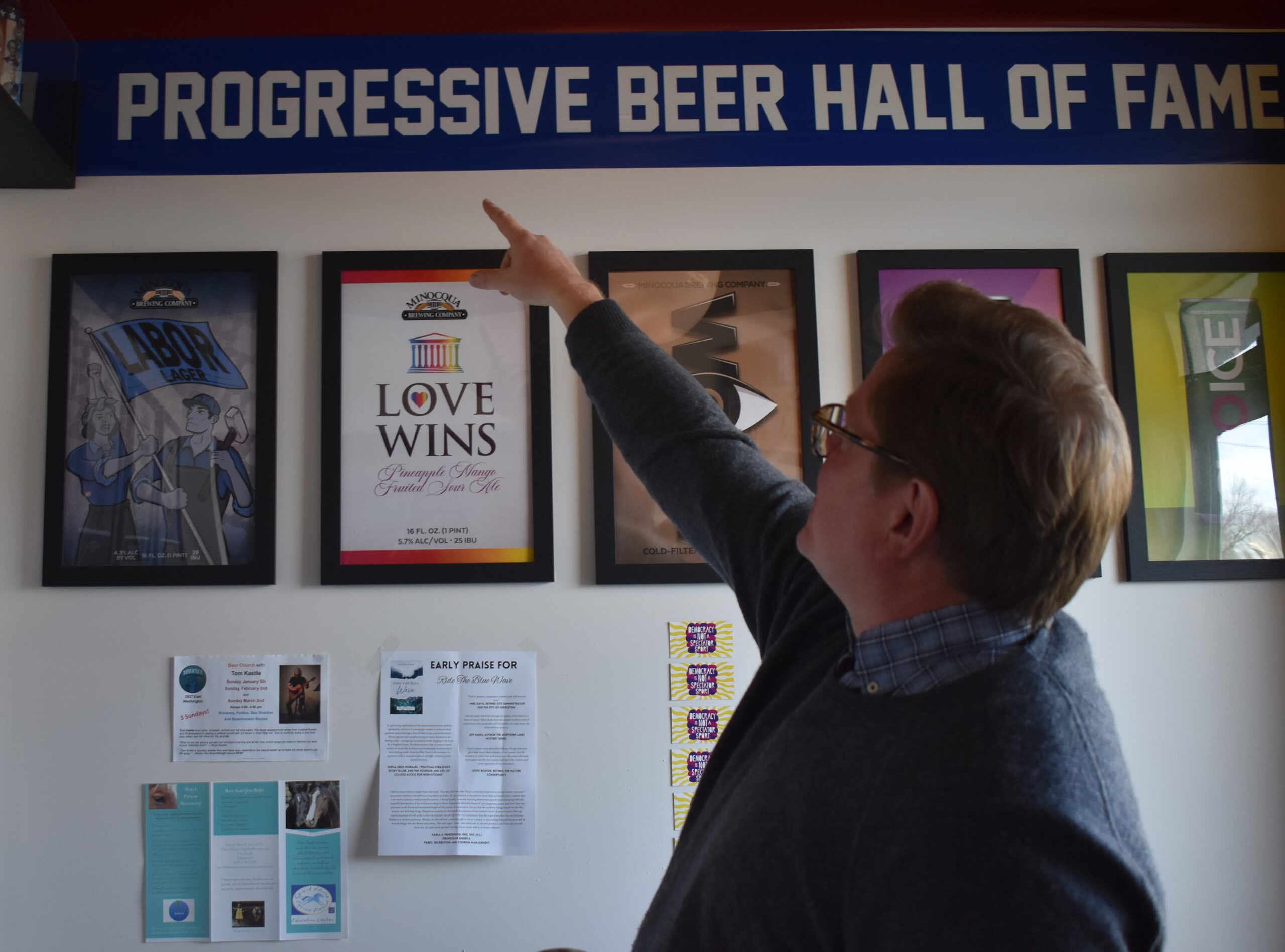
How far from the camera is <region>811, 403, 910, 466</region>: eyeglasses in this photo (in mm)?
709

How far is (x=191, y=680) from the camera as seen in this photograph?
60.9 inches

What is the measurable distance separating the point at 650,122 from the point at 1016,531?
52.7 inches

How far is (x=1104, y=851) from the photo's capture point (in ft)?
1.81

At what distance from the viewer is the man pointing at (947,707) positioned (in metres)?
0.56

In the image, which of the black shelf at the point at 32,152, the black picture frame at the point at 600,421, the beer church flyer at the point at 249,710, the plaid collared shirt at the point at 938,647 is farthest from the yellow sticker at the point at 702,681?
the black shelf at the point at 32,152

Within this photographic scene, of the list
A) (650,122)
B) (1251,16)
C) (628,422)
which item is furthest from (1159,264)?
(628,422)

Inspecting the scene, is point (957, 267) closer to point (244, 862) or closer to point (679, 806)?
point (679, 806)

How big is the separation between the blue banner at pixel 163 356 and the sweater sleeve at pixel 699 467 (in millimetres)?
946

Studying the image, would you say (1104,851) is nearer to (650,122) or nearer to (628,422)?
(628,422)

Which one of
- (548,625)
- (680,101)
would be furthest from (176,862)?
(680,101)

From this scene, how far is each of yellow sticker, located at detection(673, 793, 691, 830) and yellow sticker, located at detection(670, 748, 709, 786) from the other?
0.07ft

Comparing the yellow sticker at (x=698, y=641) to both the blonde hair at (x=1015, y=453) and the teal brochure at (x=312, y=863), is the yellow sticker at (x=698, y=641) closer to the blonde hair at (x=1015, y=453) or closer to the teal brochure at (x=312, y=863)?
the teal brochure at (x=312, y=863)

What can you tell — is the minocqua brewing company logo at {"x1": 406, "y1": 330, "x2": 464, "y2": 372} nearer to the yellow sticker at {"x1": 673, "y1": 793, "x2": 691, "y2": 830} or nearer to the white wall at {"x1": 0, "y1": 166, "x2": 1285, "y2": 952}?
the white wall at {"x1": 0, "y1": 166, "x2": 1285, "y2": 952}

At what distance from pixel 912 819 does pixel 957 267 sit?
4.44 ft
